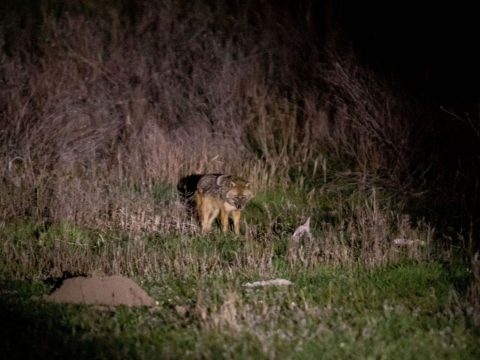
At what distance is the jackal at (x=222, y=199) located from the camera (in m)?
11.5

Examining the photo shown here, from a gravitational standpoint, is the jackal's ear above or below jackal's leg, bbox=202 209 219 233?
above

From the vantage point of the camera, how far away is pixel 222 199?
37.7ft

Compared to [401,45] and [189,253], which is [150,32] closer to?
[401,45]

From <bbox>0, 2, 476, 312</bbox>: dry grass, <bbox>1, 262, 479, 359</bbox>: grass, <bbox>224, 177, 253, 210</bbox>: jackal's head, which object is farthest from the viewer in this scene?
<bbox>224, 177, 253, 210</bbox>: jackal's head

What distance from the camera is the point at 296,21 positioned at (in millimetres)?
19406

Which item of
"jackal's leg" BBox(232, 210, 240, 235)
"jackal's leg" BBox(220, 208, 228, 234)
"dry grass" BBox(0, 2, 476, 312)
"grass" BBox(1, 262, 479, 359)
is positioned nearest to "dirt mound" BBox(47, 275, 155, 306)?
"grass" BBox(1, 262, 479, 359)

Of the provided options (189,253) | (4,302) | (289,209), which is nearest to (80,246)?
(189,253)

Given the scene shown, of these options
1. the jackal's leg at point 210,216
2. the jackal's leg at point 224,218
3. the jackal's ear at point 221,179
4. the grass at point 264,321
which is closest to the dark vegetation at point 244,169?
the grass at point 264,321

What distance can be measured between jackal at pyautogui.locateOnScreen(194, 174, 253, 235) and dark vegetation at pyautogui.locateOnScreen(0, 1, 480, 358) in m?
0.32

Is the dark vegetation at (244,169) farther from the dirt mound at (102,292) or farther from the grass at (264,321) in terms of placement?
the dirt mound at (102,292)

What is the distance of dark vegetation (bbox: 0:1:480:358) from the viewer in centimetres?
725

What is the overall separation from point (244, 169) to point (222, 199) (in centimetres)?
304

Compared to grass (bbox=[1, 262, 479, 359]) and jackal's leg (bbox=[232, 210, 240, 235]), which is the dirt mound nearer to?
grass (bbox=[1, 262, 479, 359])

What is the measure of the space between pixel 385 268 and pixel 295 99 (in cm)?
859
